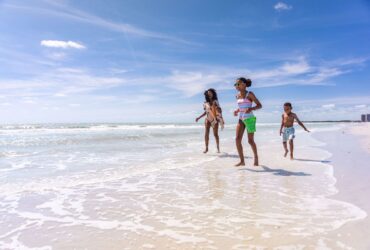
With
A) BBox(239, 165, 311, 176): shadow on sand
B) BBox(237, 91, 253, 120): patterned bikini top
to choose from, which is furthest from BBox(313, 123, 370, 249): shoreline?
BBox(237, 91, 253, 120): patterned bikini top

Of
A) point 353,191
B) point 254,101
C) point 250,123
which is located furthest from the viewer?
point 250,123

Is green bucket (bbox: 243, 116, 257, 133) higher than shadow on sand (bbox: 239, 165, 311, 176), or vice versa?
green bucket (bbox: 243, 116, 257, 133)

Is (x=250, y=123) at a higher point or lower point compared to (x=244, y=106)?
lower

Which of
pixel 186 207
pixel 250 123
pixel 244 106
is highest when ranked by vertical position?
pixel 244 106

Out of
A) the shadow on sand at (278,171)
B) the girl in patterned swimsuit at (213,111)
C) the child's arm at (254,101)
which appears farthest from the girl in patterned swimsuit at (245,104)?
the girl in patterned swimsuit at (213,111)

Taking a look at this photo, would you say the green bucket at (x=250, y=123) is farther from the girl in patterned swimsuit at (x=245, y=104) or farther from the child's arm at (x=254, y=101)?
the child's arm at (x=254, y=101)

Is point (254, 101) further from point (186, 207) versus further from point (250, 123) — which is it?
point (186, 207)

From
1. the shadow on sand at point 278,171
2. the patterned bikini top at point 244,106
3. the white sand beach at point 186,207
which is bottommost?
the white sand beach at point 186,207

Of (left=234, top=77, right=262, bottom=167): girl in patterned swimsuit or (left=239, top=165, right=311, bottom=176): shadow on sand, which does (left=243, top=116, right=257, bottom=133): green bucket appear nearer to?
(left=234, top=77, right=262, bottom=167): girl in patterned swimsuit

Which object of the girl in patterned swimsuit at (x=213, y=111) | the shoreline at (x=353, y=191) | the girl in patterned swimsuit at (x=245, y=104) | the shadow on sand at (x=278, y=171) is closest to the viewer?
the shoreline at (x=353, y=191)

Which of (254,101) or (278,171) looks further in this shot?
(254,101)

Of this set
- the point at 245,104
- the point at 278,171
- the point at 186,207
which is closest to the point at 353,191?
the point at 278,171

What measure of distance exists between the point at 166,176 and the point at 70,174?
188 cm

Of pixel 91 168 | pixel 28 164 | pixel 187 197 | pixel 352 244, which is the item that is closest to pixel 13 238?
pixel 187 197
